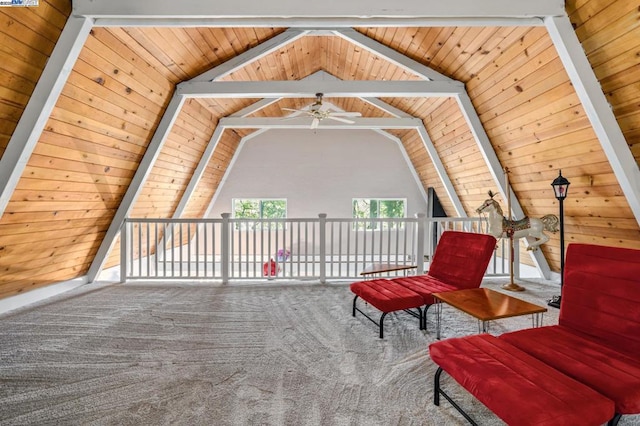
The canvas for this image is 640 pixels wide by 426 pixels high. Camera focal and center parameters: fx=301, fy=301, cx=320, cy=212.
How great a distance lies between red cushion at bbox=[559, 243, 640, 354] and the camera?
1641 mm

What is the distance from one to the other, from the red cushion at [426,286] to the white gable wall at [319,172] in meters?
4.85

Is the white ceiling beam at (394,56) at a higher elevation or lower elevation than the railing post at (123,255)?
higher

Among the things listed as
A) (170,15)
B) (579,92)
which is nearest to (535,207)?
(579,92)

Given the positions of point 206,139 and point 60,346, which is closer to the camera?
point 60,346

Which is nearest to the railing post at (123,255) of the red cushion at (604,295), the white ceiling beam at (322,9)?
the white ceiling beam at (322,9)

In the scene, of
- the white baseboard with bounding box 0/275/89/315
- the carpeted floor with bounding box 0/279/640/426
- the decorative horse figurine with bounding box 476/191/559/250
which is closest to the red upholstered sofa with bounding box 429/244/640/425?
the carpeted floor with bounding box 0/279/640/426

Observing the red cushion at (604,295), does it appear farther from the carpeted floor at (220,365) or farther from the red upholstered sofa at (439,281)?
the red upholstered sofa at (439,281)

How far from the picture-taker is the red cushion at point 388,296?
2.56 m

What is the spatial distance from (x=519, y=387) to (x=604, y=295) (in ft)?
3.23

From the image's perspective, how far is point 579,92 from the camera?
2.54m

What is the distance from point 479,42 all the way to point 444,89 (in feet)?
2.55

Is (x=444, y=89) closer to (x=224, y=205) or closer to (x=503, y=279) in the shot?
(x=503, y=279)

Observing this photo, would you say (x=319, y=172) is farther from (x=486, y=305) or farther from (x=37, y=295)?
(x=486, y=305)

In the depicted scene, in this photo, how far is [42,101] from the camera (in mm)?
2381
